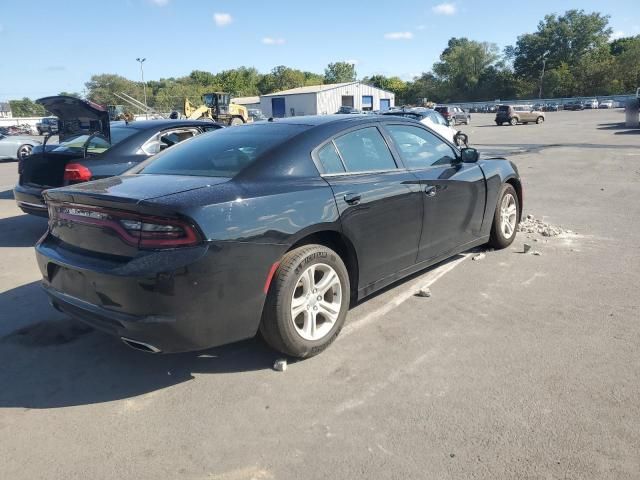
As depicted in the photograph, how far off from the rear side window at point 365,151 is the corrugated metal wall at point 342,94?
59.3 m

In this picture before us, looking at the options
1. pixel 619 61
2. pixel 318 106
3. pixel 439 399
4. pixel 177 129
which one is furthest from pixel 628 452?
pixel 619 61

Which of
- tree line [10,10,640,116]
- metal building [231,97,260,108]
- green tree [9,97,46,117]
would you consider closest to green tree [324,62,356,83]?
tree line [10,10,640,116]

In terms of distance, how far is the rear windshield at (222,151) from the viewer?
3455 mm

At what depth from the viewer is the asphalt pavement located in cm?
242

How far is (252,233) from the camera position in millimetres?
2926

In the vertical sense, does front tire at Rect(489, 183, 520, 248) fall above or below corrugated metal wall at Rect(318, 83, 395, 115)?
below

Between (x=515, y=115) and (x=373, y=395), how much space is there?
3969 centimetres

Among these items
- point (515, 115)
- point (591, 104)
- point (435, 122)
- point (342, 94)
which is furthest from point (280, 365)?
point (591, 104)

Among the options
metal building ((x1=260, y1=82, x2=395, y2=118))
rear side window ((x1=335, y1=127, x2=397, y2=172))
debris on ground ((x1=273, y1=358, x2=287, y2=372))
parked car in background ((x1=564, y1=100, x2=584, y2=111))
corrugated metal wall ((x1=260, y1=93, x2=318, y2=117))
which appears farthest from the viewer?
parked car in background ((x1=564, y1=100, x2=584, y2=111))

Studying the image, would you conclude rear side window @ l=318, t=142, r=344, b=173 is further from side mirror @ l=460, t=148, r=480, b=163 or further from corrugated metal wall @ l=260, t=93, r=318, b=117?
corrugated metal wall @ l=260, t=93, r=318, b=117

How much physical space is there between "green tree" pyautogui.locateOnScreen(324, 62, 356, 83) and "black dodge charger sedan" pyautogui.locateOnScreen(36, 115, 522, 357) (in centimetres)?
13235

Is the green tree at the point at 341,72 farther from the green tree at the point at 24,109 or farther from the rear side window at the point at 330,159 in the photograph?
the rear side window at the point at 330,159

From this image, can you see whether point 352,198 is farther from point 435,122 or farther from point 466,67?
point 466,67

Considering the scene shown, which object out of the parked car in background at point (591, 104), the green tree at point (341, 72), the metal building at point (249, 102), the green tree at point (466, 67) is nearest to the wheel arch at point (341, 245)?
the parked car in background at point (591, 104)
